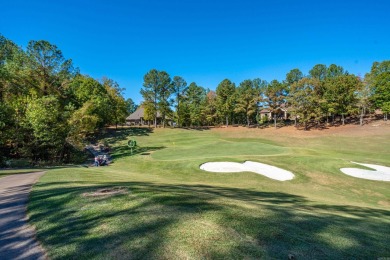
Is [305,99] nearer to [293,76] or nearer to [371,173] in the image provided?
[293,76]


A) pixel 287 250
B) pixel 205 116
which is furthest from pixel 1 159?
pixel 205 116

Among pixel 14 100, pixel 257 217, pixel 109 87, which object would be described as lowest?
pixel 257 217

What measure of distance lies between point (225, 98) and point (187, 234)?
6989 cm

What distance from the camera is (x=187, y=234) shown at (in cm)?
445

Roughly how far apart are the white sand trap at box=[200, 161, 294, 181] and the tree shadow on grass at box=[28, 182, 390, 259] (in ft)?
36.5

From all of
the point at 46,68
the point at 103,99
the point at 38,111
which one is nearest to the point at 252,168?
the point at 38,111

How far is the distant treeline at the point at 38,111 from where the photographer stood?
27.0 metres

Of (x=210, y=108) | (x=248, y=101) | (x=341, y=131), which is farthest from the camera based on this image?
(x=210, y=108)

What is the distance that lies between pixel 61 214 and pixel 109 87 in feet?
216

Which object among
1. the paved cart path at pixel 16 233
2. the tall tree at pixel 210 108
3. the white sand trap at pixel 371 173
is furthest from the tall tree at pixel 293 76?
the paved cart path at pixel 16 233

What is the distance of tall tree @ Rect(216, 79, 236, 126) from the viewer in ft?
230

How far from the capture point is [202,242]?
416cm

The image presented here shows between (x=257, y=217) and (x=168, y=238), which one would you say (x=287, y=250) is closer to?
(x=257, y=217)

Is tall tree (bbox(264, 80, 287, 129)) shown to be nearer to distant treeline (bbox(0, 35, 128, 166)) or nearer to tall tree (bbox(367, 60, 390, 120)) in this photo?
tall tree (bbox(367, 60, 390, 120))
